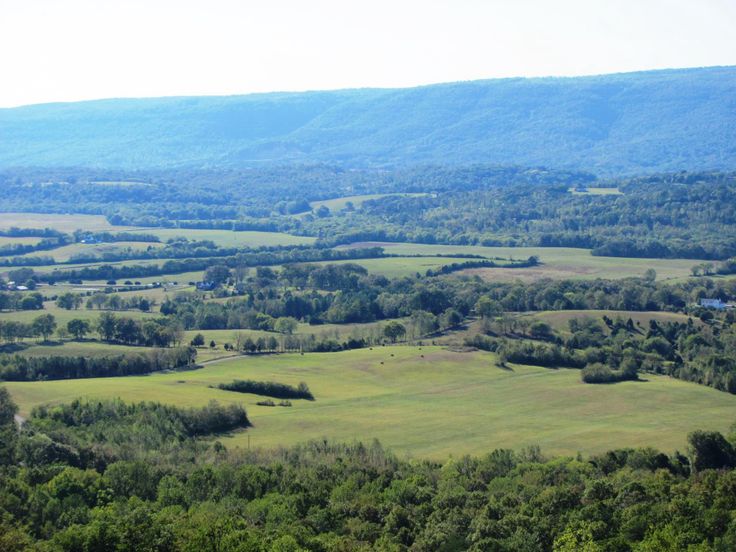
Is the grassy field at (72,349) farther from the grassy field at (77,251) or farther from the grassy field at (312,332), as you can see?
the grassy field at (77,251)

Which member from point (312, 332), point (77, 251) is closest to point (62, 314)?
point (312, 332)

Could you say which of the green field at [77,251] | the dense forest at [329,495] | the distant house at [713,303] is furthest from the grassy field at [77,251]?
the dense forest at [329,495]

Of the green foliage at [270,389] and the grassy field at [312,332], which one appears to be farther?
the grassy field at [312,332]

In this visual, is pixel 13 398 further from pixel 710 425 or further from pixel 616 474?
pixel 710 425

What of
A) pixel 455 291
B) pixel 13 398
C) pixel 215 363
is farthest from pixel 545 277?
pixel 13 398

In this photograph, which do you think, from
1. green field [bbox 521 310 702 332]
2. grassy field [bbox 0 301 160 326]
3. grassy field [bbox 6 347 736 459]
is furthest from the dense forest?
green field [bbox 521 310 702 332]

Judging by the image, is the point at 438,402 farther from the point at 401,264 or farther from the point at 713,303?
the point at 401,264
